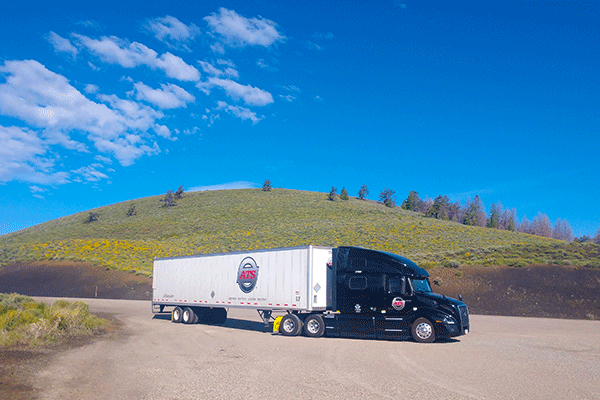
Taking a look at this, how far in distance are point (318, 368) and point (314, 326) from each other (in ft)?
20.4

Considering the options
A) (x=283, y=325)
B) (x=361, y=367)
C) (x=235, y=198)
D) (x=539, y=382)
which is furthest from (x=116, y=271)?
(x=235, y=198)

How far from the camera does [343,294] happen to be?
1673 cm

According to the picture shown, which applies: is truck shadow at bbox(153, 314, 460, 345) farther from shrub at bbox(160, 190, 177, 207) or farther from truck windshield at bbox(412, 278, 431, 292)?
shrub at bbox(160, 190, 177, 207)

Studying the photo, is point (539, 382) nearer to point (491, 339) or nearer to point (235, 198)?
point (491, 339)

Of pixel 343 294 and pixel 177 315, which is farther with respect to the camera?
pixel 177 315

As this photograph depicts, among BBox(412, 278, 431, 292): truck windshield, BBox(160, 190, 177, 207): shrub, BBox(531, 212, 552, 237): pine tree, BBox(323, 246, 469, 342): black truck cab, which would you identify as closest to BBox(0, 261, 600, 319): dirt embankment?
BBox(412, 278, 431, 292): truck windshield

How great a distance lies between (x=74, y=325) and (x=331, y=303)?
9.48 m

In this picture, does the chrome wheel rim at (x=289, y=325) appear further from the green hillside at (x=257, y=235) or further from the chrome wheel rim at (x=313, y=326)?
the green hillside at (x=257, y=235)

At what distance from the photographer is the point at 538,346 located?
15.2 meters

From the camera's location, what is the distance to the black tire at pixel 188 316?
21.8 meters

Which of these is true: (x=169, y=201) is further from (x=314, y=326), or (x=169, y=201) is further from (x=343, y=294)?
(x=343, y=294)

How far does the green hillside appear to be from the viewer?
43.2m

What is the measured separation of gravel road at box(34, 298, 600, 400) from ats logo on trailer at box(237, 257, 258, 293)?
236 cm

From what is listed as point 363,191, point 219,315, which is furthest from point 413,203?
point 219,315
